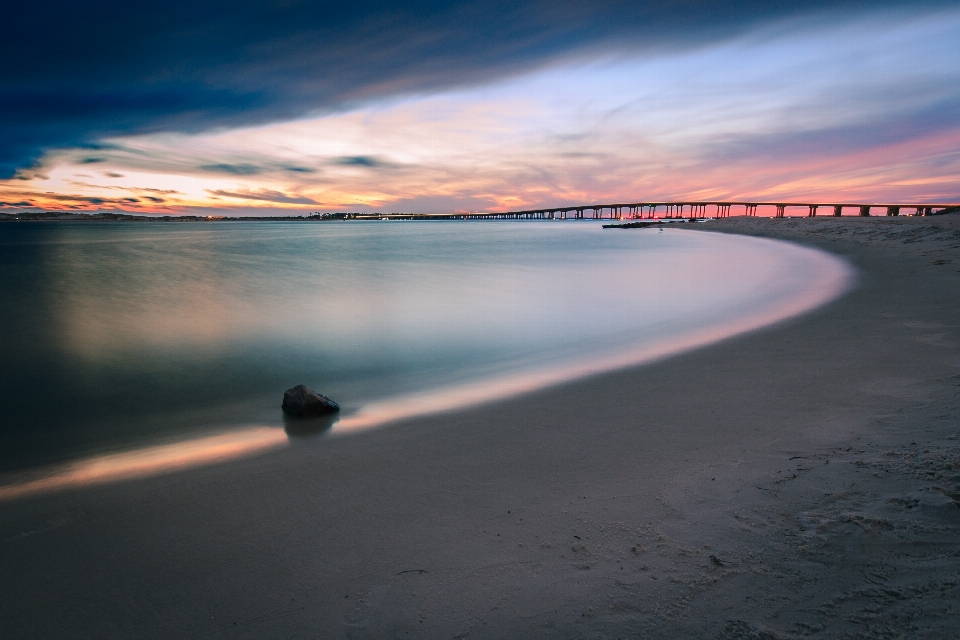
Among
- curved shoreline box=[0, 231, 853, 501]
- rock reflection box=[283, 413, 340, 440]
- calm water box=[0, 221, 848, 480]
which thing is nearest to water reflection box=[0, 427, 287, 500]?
curved shoreline box=[0, 231, 853, 501]

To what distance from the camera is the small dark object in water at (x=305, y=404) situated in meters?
Answer: 5.09

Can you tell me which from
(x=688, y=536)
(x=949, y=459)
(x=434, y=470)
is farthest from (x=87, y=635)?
(x=949, y=459)

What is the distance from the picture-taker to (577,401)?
16.6 ft

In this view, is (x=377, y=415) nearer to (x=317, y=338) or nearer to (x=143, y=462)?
(x=143, y=462)

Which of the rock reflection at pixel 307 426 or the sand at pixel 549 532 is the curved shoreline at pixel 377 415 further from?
the sand at pixel 549 532

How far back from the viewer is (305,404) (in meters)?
5.08

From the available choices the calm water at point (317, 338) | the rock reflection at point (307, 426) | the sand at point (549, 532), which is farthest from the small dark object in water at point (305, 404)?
the sand at point (549, 532)

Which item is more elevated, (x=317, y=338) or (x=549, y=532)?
(x=549, y=532)

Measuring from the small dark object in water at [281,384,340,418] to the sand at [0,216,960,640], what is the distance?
679 millimetres

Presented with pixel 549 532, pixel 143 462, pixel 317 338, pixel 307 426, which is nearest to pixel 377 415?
pixel 307 426

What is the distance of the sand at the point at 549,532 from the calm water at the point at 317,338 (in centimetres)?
165

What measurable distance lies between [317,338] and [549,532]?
791 cm

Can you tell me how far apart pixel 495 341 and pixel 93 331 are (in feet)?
28.6

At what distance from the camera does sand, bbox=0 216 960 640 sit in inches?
80.4
